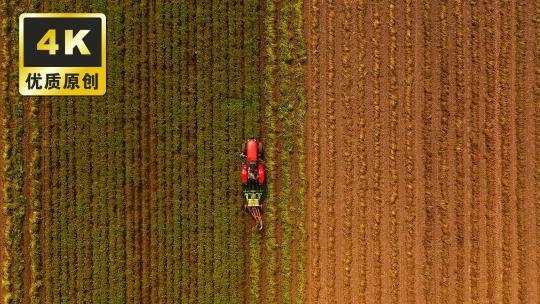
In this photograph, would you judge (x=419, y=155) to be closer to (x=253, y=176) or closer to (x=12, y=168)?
(x=253, y=176)

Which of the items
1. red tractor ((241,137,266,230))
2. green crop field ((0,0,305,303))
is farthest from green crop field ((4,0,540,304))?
red tractor ((241,137,266,230))

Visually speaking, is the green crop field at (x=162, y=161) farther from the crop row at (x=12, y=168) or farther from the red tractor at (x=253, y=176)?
the red tractor at (x=253, y=176)

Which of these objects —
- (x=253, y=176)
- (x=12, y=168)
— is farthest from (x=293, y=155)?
(x=12, y=168)

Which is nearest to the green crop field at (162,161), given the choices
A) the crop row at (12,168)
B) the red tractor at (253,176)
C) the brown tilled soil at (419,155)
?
the crop row at (12,168)

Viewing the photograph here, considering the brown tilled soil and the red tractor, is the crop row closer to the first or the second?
the red tractor

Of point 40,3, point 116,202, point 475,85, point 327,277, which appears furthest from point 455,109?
point 40,3
